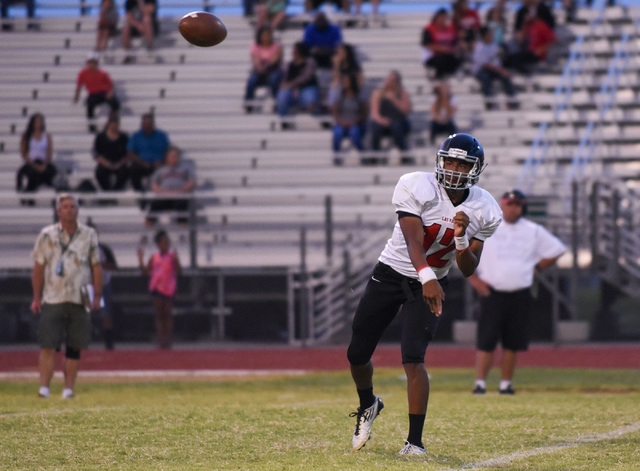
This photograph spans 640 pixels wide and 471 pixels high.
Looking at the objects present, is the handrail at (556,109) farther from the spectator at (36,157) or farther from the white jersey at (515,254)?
the spectator at (36,157)

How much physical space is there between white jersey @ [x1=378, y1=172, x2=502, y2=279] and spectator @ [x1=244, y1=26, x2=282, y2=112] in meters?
11.5

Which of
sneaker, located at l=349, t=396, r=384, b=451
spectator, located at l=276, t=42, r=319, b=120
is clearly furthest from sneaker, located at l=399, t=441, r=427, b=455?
spectator, located at l=276, t=42, r=319, b=120

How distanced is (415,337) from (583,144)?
1029 cm

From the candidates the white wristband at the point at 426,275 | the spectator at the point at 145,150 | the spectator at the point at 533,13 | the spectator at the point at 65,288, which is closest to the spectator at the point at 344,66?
the spectator at the point at 145,150

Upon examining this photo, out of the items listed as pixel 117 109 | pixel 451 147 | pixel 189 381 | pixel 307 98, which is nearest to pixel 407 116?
pixel 307 98

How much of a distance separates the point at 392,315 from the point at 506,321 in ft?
11.9

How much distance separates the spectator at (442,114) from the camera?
1641 cm

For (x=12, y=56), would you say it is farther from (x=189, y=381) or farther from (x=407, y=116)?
(x=189, y=381)

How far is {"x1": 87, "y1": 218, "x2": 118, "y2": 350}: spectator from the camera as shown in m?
14.1

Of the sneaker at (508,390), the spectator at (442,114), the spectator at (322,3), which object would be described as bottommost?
the sneaker at (508,390)

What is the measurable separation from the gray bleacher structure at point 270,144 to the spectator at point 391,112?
0.30 metres

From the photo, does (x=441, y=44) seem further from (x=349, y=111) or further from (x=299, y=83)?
(x=299, y=83)

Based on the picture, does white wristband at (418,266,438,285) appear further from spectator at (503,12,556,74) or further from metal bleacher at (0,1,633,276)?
spectator at (503,12,556,74)

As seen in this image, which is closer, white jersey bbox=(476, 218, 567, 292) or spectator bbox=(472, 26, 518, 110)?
white jersey bbox=(476, 218, 567, 292)
